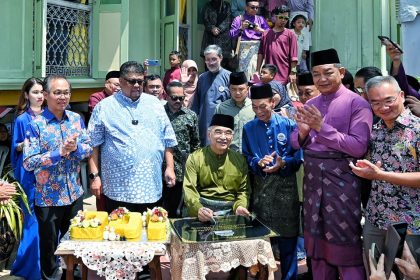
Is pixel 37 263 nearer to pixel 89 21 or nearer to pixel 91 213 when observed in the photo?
pixel 91 213

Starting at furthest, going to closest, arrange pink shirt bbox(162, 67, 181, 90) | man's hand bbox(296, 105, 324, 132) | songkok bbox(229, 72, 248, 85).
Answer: pink shirt bbox(162, 67, 181, 90), songkok bbox(229, 72, 248, 85), man's hand bbox(296, 105, 324, 132)

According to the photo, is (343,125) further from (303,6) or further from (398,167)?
(303,6)

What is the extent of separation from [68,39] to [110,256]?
4.21 metres

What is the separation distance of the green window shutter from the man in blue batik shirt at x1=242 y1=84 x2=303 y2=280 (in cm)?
306

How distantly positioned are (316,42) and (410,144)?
5975 millimetres

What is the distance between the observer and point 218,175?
3.96m

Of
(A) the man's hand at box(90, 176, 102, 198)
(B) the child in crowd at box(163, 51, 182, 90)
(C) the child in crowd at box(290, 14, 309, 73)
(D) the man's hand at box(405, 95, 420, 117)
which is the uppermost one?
(C) the child in crowd at box(290, 14, 309, 73)

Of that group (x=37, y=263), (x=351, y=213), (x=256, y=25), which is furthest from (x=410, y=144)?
(x=256, y=25)

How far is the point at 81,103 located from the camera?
7.21m

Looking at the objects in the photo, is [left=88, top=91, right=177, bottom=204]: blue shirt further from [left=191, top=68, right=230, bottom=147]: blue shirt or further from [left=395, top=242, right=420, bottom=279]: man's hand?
[left=395, top=242, right=420, bottom=279]: man's hand

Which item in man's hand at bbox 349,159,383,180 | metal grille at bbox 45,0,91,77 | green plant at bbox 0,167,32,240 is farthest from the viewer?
metal grille at bbox 45,0,91,77

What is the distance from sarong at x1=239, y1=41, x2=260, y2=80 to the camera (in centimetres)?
775

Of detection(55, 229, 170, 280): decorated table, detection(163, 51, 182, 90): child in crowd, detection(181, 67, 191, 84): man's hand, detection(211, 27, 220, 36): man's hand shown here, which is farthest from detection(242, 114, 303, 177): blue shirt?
detection(211, 27, 220, 36): man's hand

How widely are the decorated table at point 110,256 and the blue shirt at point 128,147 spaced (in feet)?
2.16
